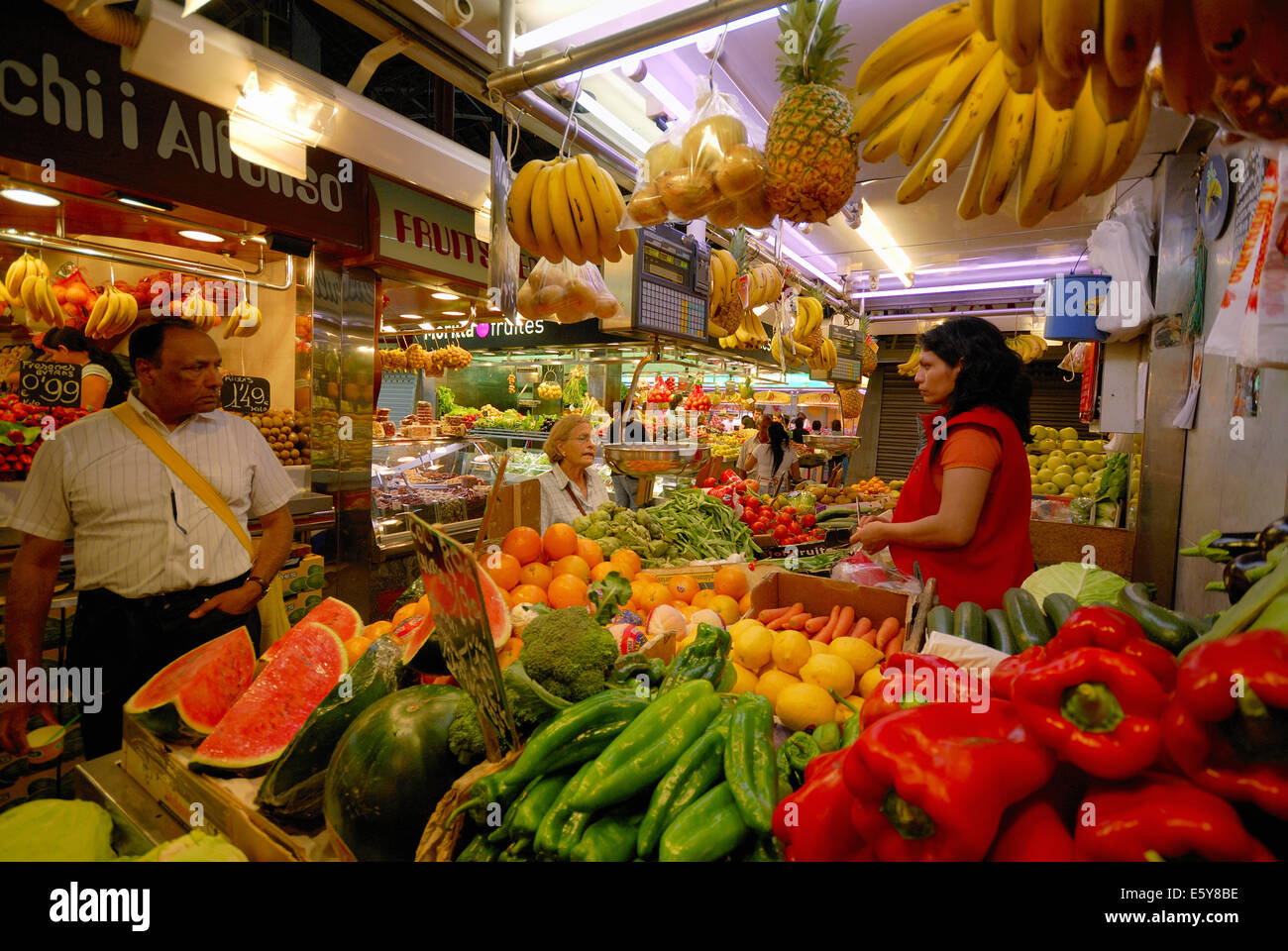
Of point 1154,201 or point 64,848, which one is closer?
point 64,848

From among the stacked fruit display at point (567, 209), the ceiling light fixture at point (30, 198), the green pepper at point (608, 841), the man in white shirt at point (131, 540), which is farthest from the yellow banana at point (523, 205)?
the ceiling light fixture at point (30, 198)

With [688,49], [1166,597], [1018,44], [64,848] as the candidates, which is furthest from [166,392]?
[1166,597]

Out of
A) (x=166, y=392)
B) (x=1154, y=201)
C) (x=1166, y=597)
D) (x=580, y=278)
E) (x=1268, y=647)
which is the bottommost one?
(x=1166, y=597)

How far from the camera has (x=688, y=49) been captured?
2.99 meters

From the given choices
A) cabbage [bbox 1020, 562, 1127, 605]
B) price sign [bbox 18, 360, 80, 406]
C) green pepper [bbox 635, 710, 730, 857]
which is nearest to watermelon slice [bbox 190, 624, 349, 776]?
green pepper [bbox 635, 710, 730, 857]

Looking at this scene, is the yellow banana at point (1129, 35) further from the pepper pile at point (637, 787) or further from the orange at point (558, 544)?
the orange at point (558, 544)

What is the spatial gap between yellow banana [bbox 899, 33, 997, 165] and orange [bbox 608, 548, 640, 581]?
6.17ft

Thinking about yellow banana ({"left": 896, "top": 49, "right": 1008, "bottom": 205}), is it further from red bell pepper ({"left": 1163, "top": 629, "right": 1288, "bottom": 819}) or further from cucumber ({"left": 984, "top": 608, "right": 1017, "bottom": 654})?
red bell pepper ({"left": 1163, "top": 629, "right": 1288, "bottom": 819})

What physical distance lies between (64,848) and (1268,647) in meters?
1.58

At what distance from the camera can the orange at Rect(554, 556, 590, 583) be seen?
8.63 feet

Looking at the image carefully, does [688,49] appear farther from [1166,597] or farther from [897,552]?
[1166,597]

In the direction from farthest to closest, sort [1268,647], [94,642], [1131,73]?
[94,642], [1131,73], [1268,647]

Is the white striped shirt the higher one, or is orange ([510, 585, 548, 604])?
the white striped shirt

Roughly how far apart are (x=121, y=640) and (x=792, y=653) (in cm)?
281
